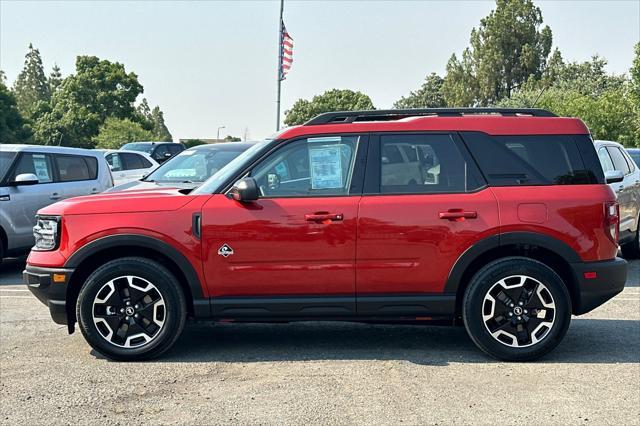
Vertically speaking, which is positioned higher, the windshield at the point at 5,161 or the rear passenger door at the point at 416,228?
the windshield at the point at 5,161

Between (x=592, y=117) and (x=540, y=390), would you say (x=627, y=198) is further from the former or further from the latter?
(x=592, y=117)

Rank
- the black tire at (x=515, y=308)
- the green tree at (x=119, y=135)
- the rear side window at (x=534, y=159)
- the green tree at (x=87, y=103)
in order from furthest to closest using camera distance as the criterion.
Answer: the green tree at (x=87, y=103)
the green tree at (x=119, y=135)
the rear side window at (x=534, y=159)
the black tire at (x=515, y=308)

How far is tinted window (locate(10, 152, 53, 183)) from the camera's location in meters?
9.81

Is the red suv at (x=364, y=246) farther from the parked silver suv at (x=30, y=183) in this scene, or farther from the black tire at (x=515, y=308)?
the parked silver suv at (x=30, y=183)

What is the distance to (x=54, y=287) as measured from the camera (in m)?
5.31

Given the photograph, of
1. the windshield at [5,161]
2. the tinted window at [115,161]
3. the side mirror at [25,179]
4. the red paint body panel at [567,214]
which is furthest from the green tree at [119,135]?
the red paint body panel at [567,214]

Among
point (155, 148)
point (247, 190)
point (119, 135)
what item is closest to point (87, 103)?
point (119, 135)

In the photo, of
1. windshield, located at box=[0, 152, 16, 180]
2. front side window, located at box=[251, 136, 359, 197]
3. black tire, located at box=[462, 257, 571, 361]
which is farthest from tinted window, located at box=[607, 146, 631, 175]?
windshield, located at box=[0, 152, 16, 180]

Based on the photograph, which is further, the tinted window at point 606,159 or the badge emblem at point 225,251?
the tinted window at point 606,159

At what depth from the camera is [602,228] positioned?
5324mm

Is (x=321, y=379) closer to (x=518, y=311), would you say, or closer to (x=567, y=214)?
(x=518, y=311)

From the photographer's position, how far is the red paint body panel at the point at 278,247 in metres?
5.23

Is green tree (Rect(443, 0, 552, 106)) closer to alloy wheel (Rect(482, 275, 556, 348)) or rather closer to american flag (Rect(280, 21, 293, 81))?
american flag (Rect(280, 21, 293, 81))

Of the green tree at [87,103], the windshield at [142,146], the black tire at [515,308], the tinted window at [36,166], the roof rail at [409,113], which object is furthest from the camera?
the green tree at [87,103]
